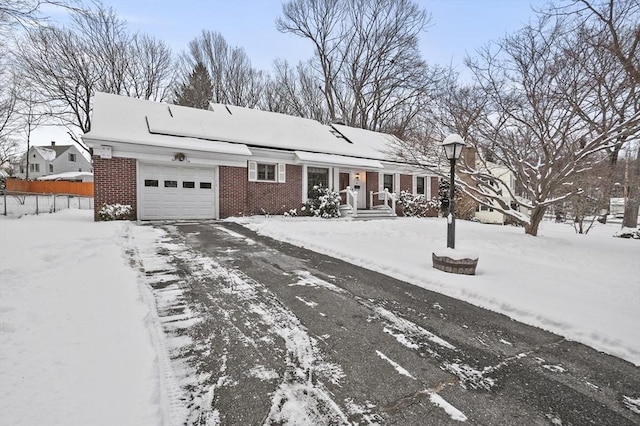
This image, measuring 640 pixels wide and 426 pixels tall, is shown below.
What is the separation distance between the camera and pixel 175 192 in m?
11.3

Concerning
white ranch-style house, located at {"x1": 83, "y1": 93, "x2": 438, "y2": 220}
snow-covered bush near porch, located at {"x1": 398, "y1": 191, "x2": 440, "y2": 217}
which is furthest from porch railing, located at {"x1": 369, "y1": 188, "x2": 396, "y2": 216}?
snow-covered bush near porch, located at {"x1": 398, "y1": 191, "x2": 440, "y2": 217}

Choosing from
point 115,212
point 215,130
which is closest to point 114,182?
point 115,212

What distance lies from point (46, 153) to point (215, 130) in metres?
46.4

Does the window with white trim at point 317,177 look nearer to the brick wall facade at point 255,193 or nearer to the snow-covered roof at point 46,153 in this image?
the brick wall facade at point 255,193

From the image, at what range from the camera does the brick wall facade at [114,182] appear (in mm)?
9859

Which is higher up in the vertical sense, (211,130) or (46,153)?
(46,153)

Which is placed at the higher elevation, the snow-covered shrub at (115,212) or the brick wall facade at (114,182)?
the brick wall facade at (114,182)

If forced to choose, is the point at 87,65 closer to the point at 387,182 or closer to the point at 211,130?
the point at 211,130

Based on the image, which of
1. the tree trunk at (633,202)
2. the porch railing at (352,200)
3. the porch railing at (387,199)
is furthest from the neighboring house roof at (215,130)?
the tree trunk at (633,202)

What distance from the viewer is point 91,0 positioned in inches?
207

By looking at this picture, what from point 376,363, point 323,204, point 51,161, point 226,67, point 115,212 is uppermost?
point 226,67

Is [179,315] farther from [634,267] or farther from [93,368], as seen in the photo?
[634,267]

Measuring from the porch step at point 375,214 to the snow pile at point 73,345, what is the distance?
1107 cm

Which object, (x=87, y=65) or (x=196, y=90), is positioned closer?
(x=87, y=65)
